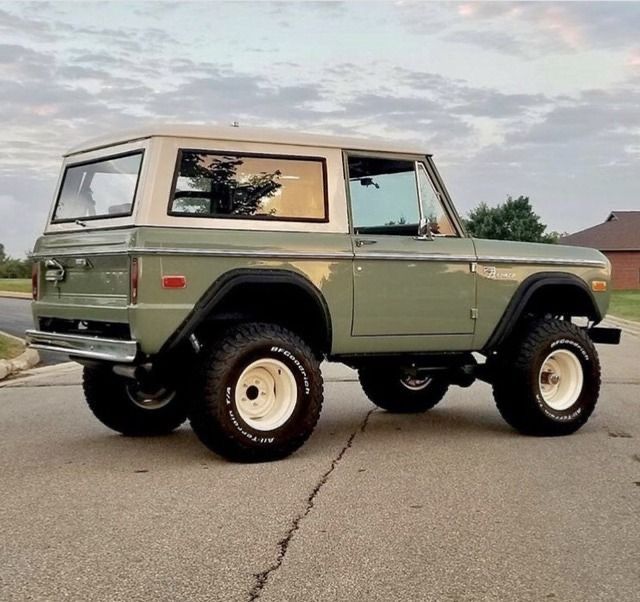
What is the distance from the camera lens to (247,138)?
6.76 metres

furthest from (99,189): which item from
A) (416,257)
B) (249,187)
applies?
(416,257)

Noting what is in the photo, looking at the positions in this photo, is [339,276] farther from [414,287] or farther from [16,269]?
[16,269]

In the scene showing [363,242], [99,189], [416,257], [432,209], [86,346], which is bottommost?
[86,346]

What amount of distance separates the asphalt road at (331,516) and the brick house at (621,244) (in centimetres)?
5347

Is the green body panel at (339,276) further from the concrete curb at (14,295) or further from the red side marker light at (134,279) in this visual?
the concrete curb at (14,295)

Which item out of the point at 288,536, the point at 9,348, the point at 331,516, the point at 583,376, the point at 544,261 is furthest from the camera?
the point at 9,348

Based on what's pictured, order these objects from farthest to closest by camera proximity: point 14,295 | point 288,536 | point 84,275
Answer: point 14,295 < point 84,275 < point 288,536

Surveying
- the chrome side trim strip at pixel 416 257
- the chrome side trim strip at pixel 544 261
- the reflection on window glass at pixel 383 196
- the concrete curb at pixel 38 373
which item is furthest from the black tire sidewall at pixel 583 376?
the concrete curb at pixel 38 373

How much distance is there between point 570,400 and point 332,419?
81.9 inches

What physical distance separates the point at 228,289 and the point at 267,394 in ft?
2.83

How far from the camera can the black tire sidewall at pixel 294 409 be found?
642 cm

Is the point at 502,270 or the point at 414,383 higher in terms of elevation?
the point at 502,270

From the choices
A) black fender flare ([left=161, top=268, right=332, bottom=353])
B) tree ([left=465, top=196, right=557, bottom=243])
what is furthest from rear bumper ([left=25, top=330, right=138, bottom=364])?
tree ([left=465, top=196, right=557, bottom=243])

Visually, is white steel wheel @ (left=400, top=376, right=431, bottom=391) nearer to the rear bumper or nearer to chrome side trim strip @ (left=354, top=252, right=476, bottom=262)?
chrome side trim strip @ (left=354, top=252, right=476, bottom=262)
